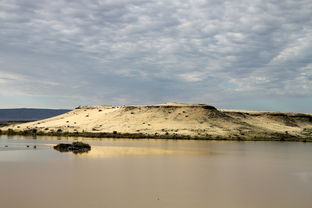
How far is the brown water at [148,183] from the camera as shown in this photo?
14539 mm

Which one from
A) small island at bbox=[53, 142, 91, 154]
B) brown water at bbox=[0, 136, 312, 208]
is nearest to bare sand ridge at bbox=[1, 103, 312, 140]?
small island at bbox=[53, 142, 91, 154]

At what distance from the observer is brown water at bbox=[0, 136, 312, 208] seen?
14.5 m

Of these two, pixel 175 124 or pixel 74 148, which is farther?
pixel 175 124

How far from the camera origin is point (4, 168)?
21.2 meters

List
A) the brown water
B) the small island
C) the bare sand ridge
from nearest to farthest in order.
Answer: the brown water → the small island → the bare sand ridge

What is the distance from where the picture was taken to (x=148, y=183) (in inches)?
706

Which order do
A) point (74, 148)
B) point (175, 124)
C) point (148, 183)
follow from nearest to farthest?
point (148, 183) → point (74, 148) → point (175, 124)

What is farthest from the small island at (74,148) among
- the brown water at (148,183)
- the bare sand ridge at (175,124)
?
the bare sand ridge at (175,124)

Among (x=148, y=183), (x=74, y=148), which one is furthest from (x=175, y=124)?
(x=148, y=183)

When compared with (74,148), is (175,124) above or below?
above

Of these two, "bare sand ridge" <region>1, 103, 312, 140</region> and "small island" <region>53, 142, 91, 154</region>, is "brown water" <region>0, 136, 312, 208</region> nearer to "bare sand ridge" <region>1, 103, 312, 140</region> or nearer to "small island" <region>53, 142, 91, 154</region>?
"small island" <region>53, 142, 91, 154</region>

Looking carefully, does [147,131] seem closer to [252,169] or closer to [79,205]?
[252,169]

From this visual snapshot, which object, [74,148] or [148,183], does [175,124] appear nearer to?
[74,148]

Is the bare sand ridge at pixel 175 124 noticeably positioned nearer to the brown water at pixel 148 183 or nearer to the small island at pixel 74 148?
the small island at pixel 74 148
